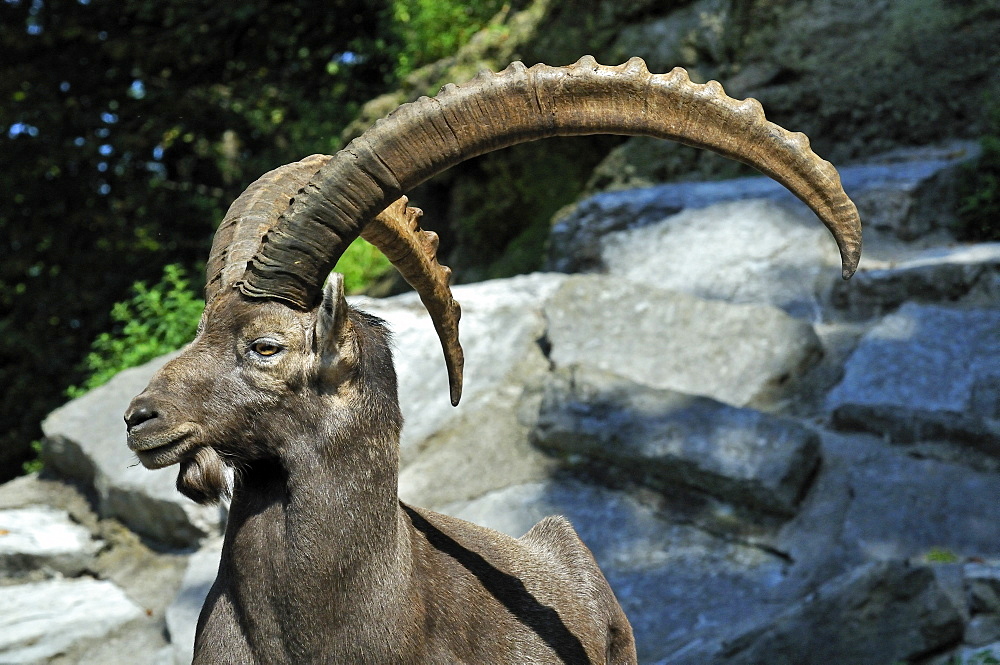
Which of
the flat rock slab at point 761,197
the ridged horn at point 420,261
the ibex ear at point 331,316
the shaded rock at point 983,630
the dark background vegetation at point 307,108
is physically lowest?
the shaded rock at point 983,630

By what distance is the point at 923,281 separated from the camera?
273 inches

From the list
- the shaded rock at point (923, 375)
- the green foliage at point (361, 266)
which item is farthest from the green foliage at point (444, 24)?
the shaded rock at point (923, 375)

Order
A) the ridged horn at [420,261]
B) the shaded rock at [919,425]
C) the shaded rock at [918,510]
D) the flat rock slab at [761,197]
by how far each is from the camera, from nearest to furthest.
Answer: the ridged horn at [420,261]
the shaded rock at [918,510]
the shaded rock at [919,425]
the flat rock slab at [761,197]

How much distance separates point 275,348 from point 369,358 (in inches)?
11.5

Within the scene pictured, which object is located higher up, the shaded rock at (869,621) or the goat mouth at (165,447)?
the goat mouth at (165,447)

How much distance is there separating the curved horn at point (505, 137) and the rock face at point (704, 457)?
2.82 metres

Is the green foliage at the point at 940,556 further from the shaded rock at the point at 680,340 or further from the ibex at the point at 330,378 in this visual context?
the ibex at the point at 330,378

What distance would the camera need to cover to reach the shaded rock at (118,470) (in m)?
6.07

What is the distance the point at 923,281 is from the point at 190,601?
196 inches

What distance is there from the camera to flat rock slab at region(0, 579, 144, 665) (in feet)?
17.6

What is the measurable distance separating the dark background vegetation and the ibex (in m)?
5.69

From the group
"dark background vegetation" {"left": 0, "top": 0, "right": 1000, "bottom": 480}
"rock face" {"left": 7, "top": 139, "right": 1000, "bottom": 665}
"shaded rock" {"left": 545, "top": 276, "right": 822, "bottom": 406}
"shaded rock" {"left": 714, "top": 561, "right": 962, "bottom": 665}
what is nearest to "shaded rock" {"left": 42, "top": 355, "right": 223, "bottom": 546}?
"rock face" {"left": 7, "top": 139, "right": 1000, "bottom": 665}

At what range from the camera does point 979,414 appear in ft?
19.7

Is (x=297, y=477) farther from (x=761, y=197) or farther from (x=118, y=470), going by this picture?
(x=761, y=197)
